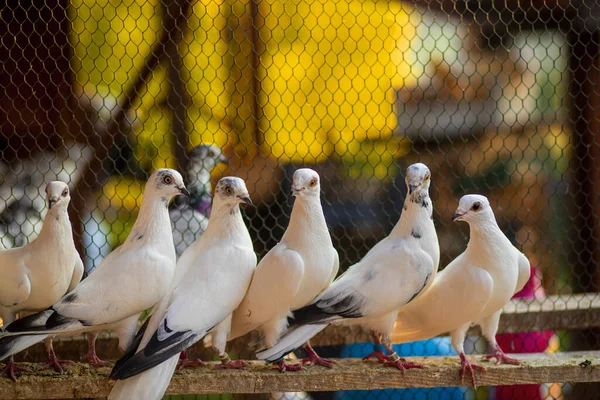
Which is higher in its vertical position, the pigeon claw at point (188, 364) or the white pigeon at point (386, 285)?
the white pigeon at point (386, 285)

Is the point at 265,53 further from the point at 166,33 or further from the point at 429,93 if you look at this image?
the point at 429,93

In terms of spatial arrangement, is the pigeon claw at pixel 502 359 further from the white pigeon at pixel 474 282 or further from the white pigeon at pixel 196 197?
the white pigeon at pixel 196 197

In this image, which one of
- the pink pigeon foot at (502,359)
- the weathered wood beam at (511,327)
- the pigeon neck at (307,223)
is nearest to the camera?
the pigeon neck at (307,223)

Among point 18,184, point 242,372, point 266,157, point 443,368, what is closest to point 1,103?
point 18,184

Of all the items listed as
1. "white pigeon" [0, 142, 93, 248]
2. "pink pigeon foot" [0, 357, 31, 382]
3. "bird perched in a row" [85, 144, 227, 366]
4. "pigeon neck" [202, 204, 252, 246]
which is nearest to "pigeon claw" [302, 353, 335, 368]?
"pigeon neck" [202, 204, 252, 246]

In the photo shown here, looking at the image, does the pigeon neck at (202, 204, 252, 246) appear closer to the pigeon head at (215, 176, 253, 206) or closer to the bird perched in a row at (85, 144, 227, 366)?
the pigeon head at (215, 176, 253, 206)

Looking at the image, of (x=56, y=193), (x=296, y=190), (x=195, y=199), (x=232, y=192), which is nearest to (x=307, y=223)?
(x=296, y=190)

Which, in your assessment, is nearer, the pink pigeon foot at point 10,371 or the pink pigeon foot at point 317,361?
the pink pigeon foot at point 10,371

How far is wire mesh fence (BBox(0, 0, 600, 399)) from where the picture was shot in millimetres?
3363

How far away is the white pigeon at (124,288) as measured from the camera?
2.11 m

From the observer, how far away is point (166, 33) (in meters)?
3.18

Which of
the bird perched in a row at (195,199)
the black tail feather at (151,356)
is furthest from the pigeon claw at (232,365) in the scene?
the bird perched in a row at (195,199)

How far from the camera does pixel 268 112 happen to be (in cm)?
394

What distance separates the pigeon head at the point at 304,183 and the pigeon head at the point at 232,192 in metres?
0.14
